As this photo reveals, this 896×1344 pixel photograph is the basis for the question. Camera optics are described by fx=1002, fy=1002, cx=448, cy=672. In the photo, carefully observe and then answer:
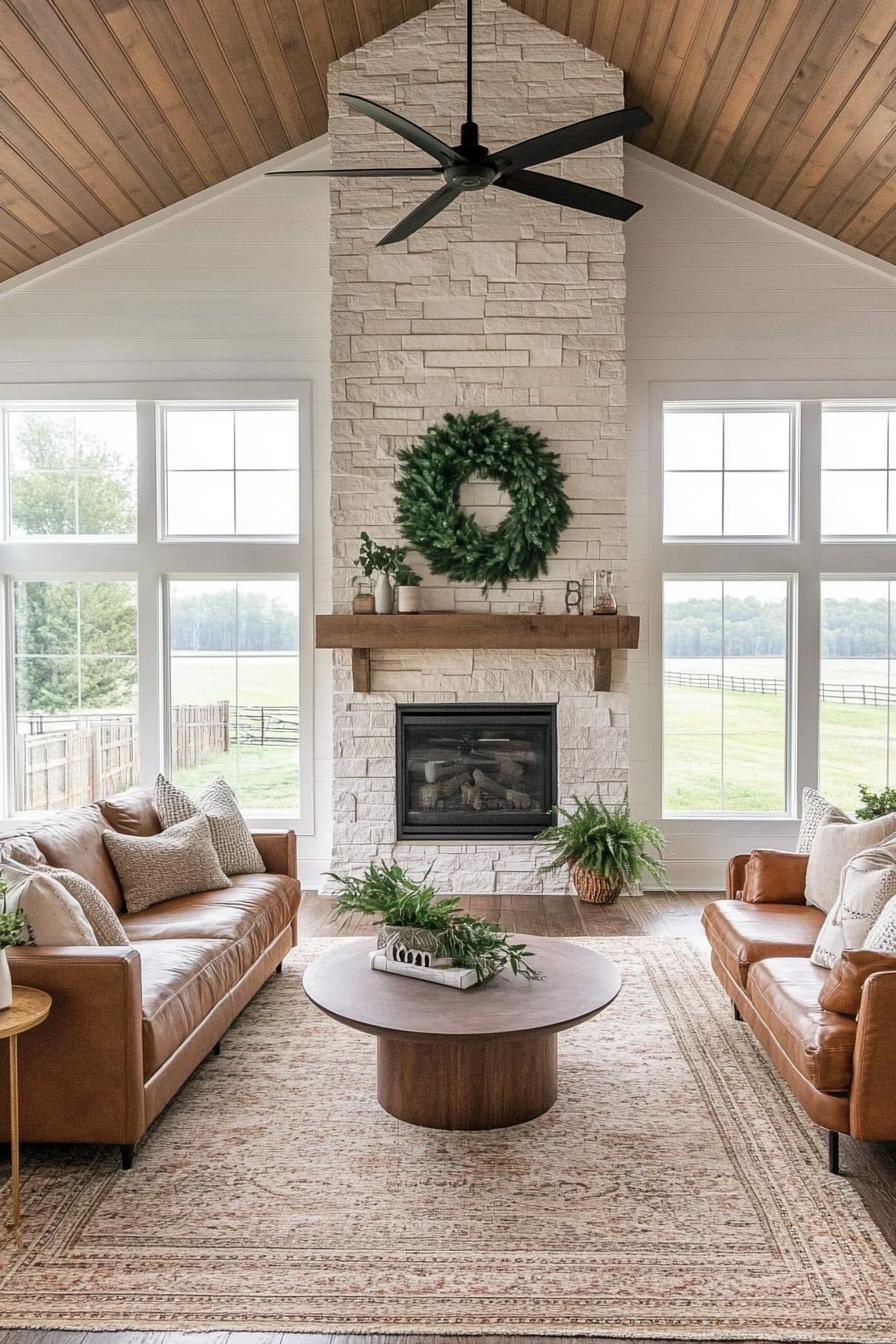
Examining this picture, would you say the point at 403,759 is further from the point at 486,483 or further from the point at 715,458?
the point at 715,458

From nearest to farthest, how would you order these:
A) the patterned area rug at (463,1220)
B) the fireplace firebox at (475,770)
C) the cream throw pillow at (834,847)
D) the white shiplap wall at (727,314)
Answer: the patterned area rug at (463,1220), the cream throw pillow at (834,847), the fireplace firebox at (475,770), the white shiplap wall at (727,314)

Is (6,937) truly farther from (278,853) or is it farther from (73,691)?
(73,691)

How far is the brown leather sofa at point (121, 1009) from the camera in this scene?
262 cm

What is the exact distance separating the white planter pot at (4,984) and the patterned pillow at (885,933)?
220 centimetres

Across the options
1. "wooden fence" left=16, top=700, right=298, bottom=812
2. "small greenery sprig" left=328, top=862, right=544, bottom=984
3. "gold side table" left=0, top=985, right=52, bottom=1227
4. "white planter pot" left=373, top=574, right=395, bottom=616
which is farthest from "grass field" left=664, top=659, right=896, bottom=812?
"gold side table" left=0, top=985, right=52, bottom=1227

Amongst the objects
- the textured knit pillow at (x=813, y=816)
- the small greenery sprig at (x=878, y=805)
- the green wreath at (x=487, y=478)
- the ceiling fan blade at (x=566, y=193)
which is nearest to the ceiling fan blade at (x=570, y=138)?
the ceiling fan blade at (x=566, y=193)

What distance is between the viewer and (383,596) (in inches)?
215

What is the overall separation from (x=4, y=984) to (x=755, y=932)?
2402 millimetres

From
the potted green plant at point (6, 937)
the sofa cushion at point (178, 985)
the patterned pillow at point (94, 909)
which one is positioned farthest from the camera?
the patterned pillow at point (94, 909)

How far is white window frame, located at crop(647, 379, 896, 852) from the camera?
593 centimetres

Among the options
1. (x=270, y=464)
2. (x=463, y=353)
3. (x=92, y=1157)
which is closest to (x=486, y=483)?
(x=463, y=353)

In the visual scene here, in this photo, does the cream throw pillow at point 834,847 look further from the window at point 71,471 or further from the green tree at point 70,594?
the window at point 71,471

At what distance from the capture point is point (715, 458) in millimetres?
6043

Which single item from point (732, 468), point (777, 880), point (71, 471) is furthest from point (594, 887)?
point (71, 471)
